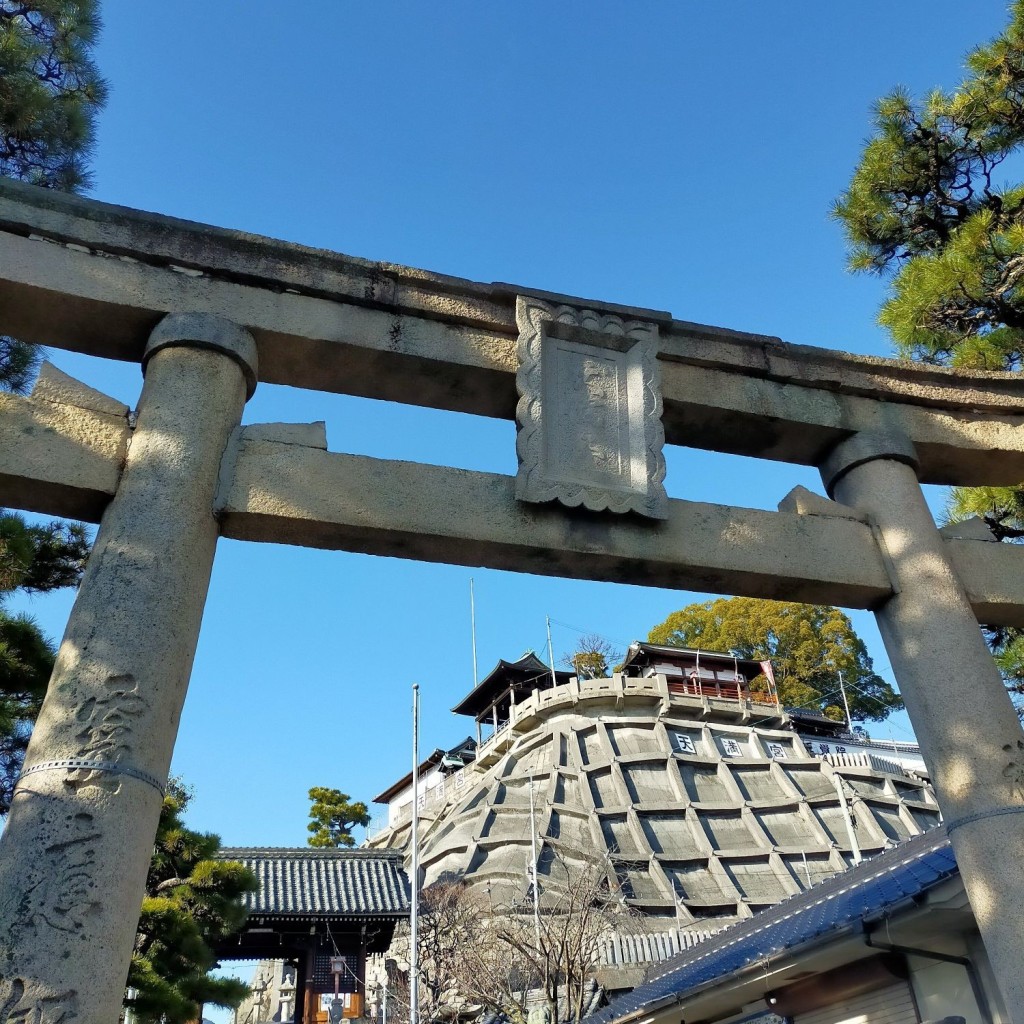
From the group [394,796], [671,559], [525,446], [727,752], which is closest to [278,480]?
[525,446]

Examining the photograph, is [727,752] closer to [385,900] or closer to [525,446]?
[385,900]

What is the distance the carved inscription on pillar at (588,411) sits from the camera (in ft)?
15.3

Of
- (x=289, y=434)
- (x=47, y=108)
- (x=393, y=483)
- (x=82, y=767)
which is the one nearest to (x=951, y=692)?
(x=393, y=483)

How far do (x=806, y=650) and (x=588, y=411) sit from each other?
54.6m

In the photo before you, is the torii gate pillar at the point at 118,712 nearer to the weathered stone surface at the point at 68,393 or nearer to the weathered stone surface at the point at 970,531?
the weathered stone surface at the point at 68,393

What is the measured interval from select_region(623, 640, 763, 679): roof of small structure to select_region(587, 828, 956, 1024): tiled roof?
33.6 m

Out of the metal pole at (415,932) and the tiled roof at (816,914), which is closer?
the tiled roof at (816,914)

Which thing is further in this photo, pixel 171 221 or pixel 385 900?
pixel 385 900

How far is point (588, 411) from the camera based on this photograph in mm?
5043

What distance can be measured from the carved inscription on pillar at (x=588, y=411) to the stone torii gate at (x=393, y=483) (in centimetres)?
2

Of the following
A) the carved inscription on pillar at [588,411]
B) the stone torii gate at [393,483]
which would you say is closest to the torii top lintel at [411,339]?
the stone torii gate at [393,483]

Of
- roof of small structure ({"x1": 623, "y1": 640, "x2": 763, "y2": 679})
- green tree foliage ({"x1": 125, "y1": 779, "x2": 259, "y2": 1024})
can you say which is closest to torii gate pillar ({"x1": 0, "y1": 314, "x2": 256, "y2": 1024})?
green tree foliage ({"x1": 125, "y1": 779, "x2": 259, "y2": 1024})

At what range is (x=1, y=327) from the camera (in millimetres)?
4539

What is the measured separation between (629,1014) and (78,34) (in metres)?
11.4
